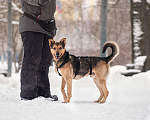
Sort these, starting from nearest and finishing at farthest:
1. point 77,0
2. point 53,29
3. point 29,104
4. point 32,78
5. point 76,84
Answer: point 29,104, point 32,78, point 53,29, point 76,84, point 77,0

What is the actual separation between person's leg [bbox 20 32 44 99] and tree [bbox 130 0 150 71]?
755 centimetres

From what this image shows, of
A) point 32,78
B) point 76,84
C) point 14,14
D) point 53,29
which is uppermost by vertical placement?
point 14,14

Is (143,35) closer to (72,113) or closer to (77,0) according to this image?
(72,113)

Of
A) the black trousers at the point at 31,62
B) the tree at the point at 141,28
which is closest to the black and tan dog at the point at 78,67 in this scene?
the black trousers at the point at 31,62

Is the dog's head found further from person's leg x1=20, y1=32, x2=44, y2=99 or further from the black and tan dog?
person's leg x1=20, y1=32, x2=44, y2=99

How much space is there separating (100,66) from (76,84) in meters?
4.00

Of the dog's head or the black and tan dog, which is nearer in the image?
the dog's head

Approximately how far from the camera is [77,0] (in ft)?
71.3

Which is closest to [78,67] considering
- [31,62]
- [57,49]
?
[57,49]

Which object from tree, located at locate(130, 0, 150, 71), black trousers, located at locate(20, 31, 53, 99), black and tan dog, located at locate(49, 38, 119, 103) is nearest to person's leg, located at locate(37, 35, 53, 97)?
black trousers, located at locate(20, 31, 53, 99)

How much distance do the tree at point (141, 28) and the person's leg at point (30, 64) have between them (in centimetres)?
755

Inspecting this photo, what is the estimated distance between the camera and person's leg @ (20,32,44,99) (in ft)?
15.1

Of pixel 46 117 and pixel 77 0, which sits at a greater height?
pixel 77 0

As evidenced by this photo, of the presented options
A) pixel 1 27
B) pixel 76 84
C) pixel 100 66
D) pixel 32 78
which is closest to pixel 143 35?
pixel 76 84
